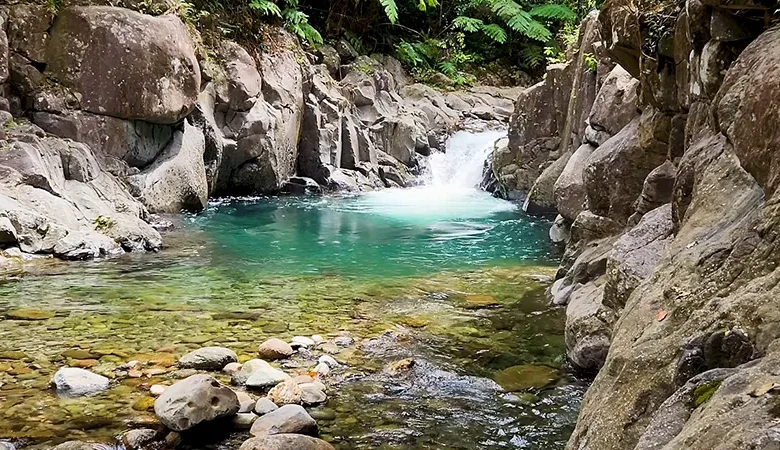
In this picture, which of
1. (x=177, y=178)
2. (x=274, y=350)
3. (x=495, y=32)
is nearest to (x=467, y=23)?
(x=495, y=32)

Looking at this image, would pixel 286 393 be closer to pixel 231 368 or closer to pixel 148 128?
pixel 231 368

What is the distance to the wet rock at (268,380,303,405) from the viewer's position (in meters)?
4.22

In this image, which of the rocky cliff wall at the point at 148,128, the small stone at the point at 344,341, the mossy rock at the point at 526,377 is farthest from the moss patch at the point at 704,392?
the rocky cliff wall at the point at 148,128

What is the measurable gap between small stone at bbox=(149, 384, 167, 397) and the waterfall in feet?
51.9

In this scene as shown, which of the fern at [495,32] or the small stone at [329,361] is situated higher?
the fern at [495,32]

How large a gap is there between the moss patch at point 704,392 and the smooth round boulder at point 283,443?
6.77 feet

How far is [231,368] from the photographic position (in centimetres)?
477

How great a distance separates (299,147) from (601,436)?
15.8 metres

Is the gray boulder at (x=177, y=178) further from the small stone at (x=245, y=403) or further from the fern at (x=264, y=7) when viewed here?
the small stone at (x=245, y=403)

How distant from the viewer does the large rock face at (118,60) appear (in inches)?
443

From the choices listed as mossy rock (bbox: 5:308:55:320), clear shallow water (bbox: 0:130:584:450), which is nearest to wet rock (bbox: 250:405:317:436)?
clear shallow water (bbox: 0:130:584:450)

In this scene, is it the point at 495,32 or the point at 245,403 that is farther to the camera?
the point at 495,32

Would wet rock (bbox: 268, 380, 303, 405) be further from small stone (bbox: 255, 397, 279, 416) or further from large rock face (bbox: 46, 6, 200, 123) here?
large rock face (bbox: 46, 6, 200, 123)

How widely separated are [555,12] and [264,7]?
12438 millimetres
